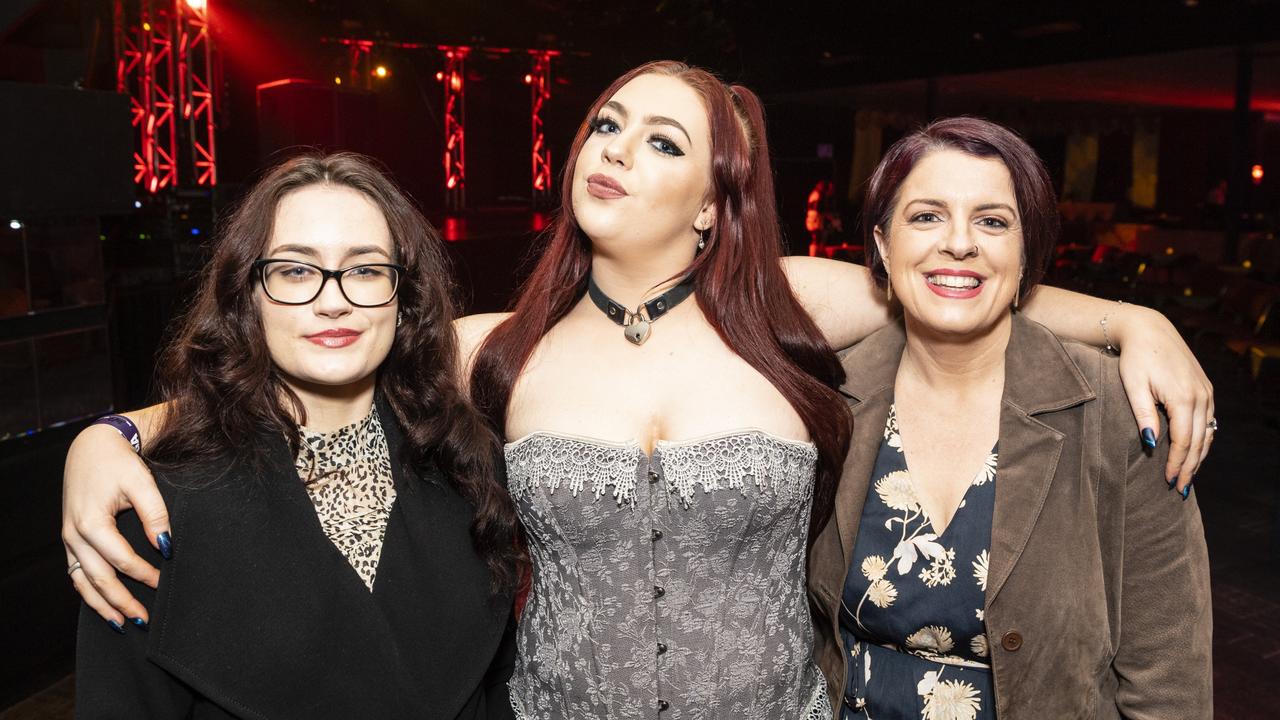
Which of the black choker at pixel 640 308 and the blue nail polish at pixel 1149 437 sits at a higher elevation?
the black choker at pixel 640 308

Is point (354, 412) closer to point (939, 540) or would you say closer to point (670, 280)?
point (670, 280)

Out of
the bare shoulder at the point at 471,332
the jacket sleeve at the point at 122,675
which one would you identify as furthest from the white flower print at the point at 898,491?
the jacket sleeve at the point at 122,675

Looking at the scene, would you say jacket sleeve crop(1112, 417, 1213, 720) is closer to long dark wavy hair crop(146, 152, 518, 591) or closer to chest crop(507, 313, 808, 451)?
chest crop(507, 313, 808, 451)

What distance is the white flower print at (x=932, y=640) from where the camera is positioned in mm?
1717

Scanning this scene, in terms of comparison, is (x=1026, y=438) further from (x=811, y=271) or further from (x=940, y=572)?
(x=811, y=271)

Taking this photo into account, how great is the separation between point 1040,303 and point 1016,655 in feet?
2.35

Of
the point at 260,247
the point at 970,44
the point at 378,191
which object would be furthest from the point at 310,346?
the point at 970,44

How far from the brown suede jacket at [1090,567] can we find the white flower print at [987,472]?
3cm

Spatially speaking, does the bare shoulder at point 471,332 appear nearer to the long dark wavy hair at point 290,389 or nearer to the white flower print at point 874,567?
the long dark wavy hair at point 290,389

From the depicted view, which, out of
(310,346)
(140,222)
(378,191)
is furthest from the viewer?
(140,222)

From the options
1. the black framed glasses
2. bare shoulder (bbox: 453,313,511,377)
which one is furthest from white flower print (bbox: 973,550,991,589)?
the black framed glasses

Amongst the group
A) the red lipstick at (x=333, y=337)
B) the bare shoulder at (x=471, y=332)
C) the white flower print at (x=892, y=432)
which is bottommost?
the white flower print at (x=892, y=432)

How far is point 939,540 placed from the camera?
5.71 feet

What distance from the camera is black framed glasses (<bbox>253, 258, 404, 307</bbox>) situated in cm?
149
